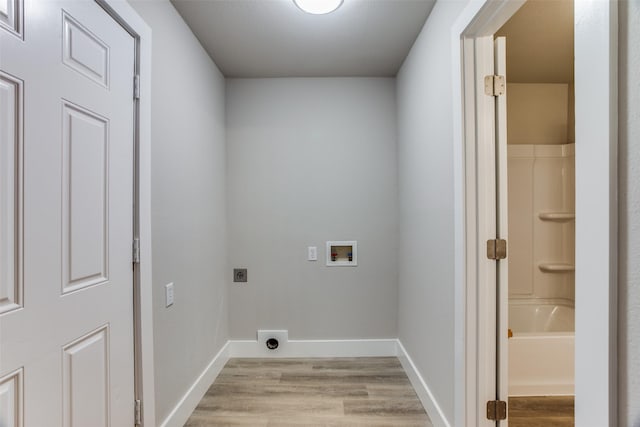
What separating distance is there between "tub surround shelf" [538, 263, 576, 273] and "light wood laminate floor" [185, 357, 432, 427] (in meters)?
1.63

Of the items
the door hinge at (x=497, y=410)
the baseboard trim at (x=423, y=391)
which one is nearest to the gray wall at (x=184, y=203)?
the baseboard trim at (x=423, y=391)

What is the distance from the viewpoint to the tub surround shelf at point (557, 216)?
306 cm

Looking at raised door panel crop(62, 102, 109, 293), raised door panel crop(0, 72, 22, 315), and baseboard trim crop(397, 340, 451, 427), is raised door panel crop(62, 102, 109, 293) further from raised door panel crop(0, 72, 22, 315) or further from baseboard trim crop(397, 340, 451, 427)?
baseboard trim crop(397, 340, 451, 427)

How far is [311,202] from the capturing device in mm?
3006

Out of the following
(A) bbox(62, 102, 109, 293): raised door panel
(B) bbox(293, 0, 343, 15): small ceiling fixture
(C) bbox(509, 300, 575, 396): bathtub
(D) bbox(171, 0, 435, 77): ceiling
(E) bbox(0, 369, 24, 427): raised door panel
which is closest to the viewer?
(E) bbox(0, 369, 24, 427): raised door panel

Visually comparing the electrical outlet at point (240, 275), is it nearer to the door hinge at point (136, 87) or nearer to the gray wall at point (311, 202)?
the gray wall at point (311, 202)

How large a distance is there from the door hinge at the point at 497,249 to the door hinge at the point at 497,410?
666 millimetres

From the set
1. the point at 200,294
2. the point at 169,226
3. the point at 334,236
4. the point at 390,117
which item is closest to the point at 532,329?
the point at 334,236

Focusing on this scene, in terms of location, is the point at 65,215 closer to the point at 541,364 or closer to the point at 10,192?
the point at 10,192

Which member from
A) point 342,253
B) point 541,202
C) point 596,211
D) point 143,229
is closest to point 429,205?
point 342,253

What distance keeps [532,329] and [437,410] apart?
170cm

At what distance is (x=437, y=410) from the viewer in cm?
194

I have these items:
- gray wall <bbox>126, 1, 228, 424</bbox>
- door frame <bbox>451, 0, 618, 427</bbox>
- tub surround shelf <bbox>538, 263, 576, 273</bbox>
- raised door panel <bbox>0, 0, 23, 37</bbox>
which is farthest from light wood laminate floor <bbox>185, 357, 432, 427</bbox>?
raised door panel <bbox>0, 0, 23, 37</bbox>

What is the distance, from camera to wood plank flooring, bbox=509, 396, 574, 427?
2025mm
